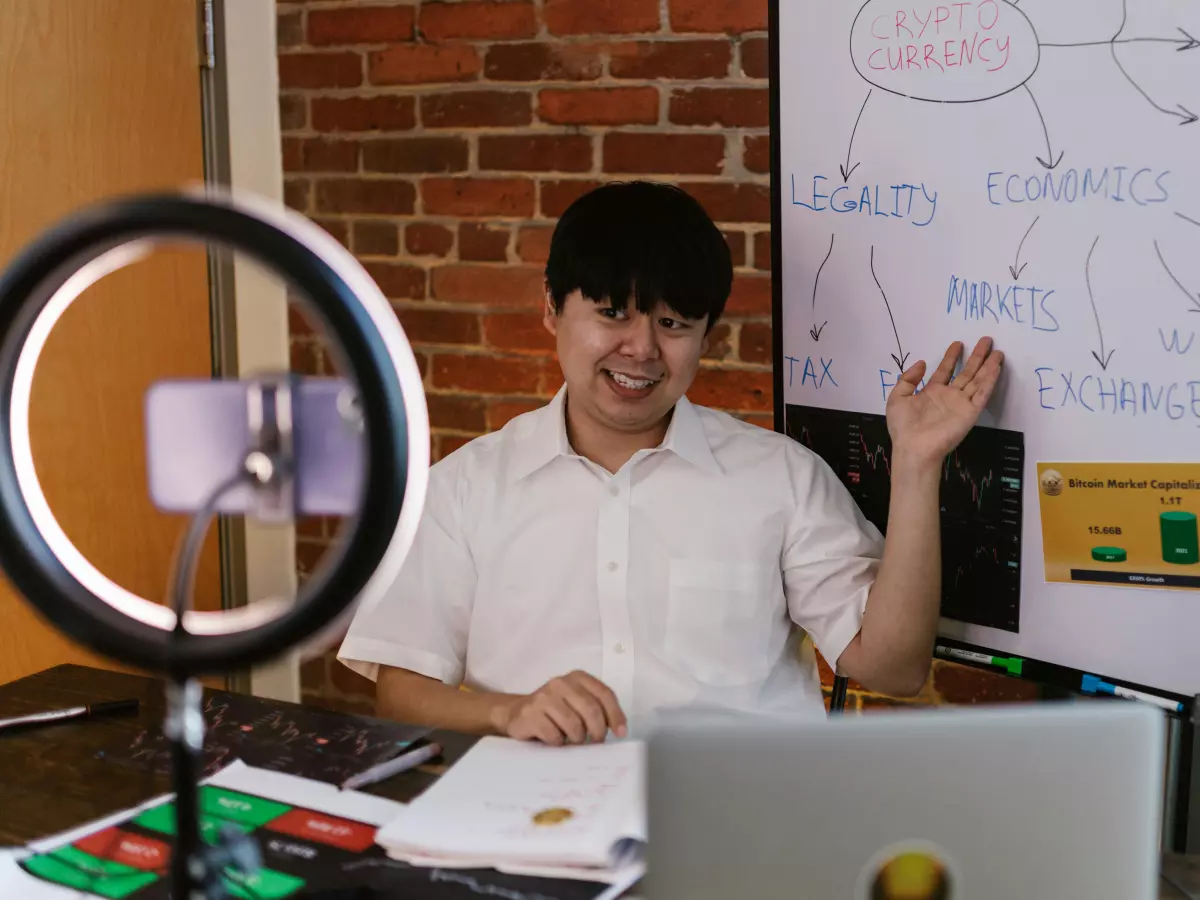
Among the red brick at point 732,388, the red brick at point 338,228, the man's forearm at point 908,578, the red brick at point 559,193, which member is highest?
the red brick at point 559,193

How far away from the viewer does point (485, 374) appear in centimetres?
232

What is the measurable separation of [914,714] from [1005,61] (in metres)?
1.01

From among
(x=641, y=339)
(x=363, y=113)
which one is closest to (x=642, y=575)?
(x=641, y=339)

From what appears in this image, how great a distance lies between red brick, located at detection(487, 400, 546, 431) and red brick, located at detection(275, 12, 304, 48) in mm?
865

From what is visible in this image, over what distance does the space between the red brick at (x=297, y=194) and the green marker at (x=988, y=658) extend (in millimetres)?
1601

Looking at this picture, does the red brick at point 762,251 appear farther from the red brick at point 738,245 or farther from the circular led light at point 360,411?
the circular led light at point 360,411

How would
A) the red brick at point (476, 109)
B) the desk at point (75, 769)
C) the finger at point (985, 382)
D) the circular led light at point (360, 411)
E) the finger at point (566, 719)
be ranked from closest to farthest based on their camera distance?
the circular led light at point (360, 411) < the desk at point (75, 769) < the finger at point (566, 719) < the finger at point (985, 382) < the red brick at point (476, 109)

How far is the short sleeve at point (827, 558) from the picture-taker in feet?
5.06

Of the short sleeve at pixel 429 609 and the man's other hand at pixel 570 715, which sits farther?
the short sleeve at pixel 429 609

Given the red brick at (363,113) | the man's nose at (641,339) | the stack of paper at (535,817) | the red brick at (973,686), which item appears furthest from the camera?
the red brick at (363,113)

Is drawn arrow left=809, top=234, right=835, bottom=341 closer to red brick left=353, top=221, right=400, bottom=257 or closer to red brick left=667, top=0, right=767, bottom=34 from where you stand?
red brick left=667, top=0, right=767, bottom=34

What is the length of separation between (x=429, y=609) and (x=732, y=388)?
793 millimetres

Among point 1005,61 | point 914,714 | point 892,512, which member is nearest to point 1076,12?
point 1005,61

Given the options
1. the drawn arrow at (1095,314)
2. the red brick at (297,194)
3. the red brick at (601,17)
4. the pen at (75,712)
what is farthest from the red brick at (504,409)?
the drawn arrow at (1095,314)
